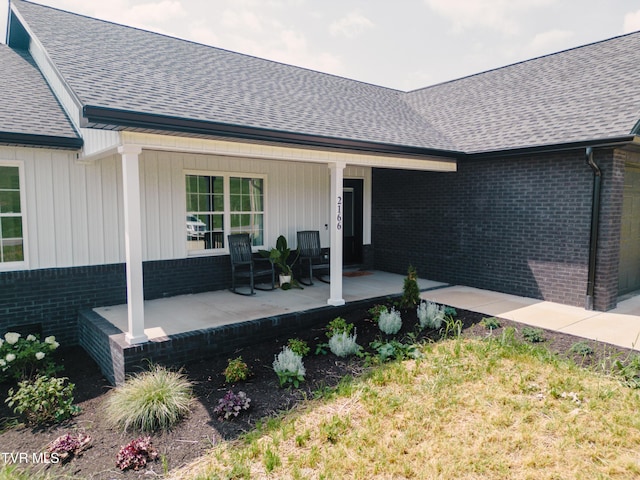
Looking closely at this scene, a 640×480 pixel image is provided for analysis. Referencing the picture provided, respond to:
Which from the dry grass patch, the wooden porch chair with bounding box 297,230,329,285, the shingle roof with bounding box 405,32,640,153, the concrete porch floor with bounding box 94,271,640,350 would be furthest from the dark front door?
the dry grass patch

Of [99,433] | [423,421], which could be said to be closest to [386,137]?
[423,421]

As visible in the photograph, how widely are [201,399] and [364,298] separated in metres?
3.70

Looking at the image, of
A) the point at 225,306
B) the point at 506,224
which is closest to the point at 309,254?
the point at 225,306

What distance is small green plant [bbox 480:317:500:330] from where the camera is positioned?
6.09 metres

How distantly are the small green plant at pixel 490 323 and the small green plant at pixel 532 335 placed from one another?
374mm

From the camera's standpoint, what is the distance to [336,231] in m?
6.99

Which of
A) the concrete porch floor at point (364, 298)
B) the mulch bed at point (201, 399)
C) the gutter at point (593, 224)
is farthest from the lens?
the gutter at point (593, 224)

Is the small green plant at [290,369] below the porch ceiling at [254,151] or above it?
below

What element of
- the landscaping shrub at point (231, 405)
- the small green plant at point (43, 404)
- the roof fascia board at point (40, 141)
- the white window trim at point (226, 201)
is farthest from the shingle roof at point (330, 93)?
the landscaping shrub at point (231, 405)

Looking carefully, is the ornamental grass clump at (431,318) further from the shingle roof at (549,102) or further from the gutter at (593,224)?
the shingle roof at (549,102)

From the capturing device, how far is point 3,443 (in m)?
4.04

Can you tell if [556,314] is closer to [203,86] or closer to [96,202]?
[203,86]

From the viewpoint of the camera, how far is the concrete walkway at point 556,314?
19.1ft

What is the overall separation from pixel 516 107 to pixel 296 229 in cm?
539
